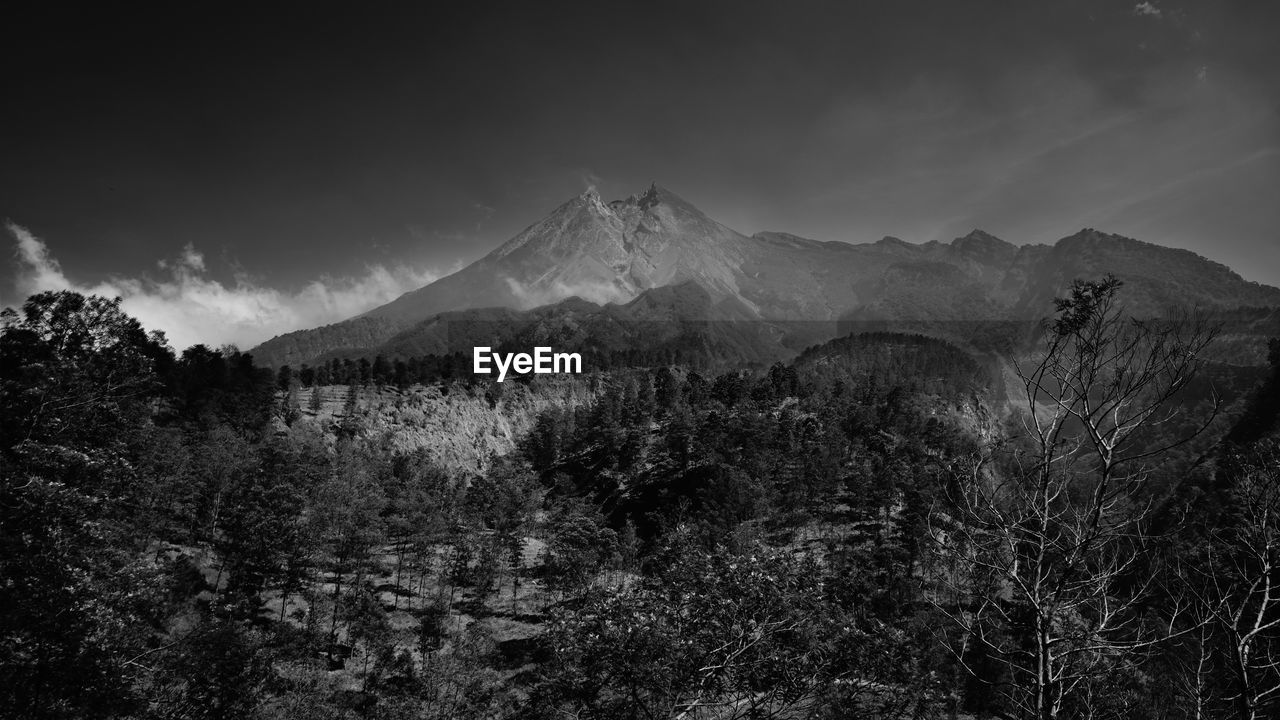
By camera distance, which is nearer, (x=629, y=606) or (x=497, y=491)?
(x=629, y=606)

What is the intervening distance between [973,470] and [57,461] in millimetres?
26042

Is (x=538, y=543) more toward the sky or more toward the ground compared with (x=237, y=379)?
more toward the ground

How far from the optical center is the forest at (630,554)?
9.16 metres

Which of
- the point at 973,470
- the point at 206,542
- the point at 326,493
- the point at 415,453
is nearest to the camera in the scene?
the point at 973,470

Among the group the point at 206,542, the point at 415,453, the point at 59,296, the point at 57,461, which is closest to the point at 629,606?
the point at 57,461

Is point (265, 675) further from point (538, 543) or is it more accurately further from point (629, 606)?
point (538, 543)

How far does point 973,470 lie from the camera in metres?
9.19

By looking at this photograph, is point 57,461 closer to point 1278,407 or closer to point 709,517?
point 709,517

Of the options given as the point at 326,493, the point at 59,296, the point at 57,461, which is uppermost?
the point at 59,296

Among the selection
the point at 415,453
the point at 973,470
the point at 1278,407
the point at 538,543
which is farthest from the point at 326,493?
the point at 1278,407

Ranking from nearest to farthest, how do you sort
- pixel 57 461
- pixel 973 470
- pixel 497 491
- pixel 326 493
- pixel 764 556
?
pixel 973 470 → pixel 57 461 → pixel 764 556 → pixel 326 493 → pixel 497 491

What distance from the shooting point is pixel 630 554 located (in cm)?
6216

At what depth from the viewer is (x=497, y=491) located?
81875mm

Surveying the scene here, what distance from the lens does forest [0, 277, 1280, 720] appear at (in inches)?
360
